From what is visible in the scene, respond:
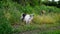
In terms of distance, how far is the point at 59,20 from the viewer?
2192cm

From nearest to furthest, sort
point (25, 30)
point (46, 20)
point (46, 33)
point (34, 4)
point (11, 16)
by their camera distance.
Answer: point (46, 33) → point (25, 30) → point (11, 16) → point (46, 20) → point (34, 4)

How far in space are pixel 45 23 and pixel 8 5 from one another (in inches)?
152

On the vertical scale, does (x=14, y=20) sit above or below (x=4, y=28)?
below

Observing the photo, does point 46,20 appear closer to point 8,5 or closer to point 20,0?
point 8,5

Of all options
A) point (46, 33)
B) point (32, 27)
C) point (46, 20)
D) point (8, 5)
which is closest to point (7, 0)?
point (8, 5)

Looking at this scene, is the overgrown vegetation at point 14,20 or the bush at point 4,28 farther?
the overgrown vegetation at point 14,20

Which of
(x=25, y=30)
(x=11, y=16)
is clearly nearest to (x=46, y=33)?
(x=25, y=30)

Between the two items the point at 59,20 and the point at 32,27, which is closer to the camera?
the point at 32,27

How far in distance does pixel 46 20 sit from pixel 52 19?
824mm

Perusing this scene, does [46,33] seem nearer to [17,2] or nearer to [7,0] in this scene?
[7,0]

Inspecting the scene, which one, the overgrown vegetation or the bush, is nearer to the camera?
the bush

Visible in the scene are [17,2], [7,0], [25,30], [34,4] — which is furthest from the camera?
[34,4]

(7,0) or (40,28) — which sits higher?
(7,0)

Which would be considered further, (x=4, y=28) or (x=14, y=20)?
(x=14, y=20)
